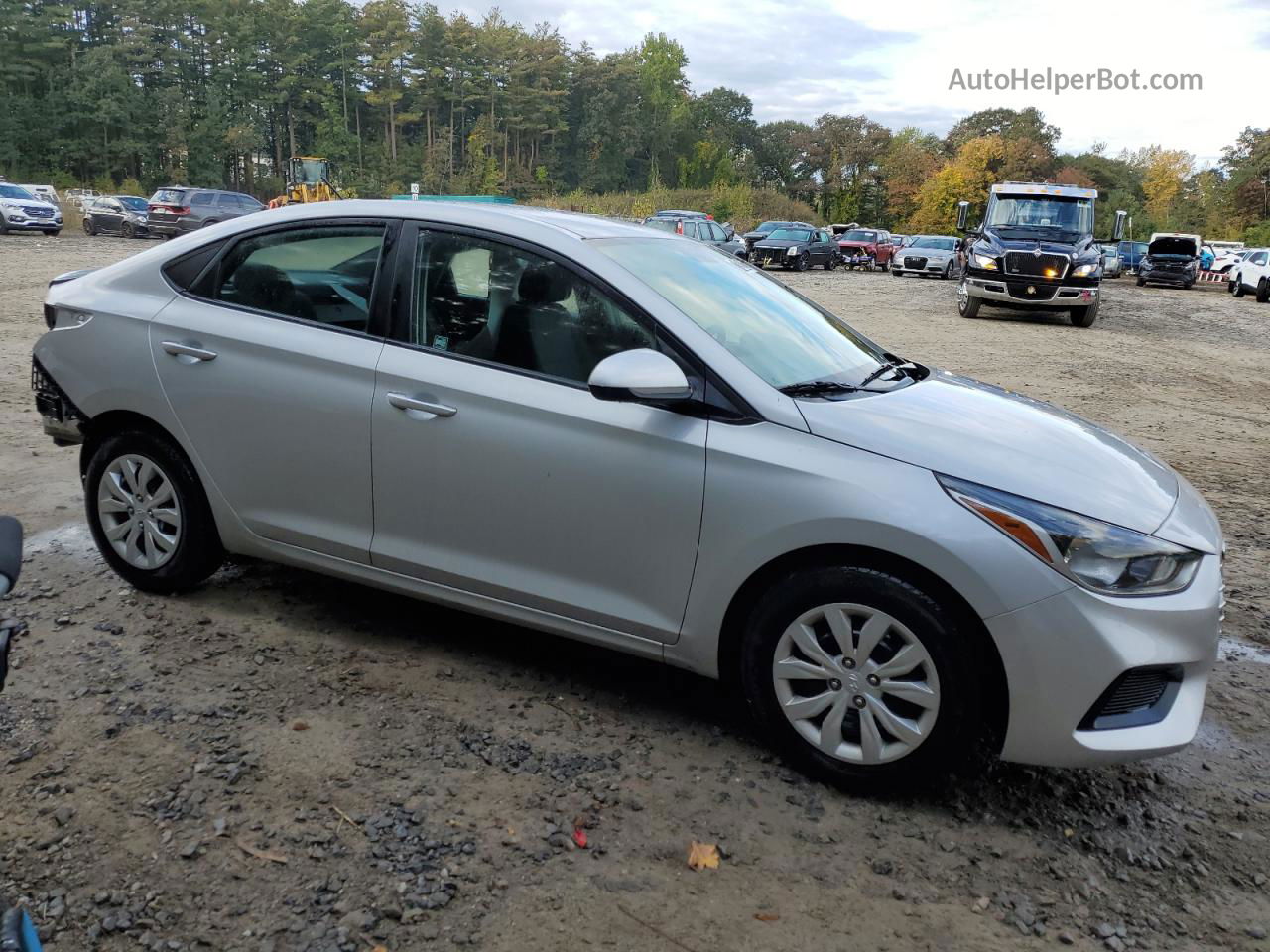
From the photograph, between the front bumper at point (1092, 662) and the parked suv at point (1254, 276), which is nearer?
the front bumper at point (1092, 662)

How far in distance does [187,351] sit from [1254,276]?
32328 mm

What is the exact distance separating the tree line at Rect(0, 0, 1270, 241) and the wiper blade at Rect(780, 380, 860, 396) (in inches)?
2547

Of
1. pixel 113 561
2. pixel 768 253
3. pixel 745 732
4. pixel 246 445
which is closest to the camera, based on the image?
pixel 745 732

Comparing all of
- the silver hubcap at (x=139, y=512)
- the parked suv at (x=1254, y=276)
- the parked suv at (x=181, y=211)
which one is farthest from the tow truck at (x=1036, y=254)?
the parked suv at (x=181, y=211)

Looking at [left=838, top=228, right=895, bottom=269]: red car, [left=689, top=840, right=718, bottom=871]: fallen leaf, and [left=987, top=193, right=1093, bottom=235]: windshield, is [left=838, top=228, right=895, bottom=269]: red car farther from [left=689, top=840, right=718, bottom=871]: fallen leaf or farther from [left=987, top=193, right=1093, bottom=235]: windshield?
[left=689, top=840, right=718, bottom=871]: fallen leaf

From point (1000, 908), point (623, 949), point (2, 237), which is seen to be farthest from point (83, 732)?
point (2, 237)

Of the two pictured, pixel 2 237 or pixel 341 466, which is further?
pixel 2 237

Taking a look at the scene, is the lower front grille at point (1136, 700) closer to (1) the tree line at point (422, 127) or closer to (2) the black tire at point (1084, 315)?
(2) the black tire at point (1084, 315)

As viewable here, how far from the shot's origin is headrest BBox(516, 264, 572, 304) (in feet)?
11.3

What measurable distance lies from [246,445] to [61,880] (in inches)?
67.4

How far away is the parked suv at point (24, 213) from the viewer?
1204 inches

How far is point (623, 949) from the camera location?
2.41 metres

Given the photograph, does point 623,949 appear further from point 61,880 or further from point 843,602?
point 61,880

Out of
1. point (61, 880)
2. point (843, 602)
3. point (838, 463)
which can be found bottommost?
point (61, 880)
